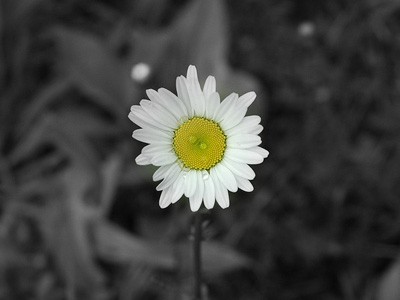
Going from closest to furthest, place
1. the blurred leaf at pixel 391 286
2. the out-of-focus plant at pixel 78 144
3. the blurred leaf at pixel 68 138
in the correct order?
the blurred leaf at pixel 391 286 < the out-of-focus plant at pixel 78 144 < the blurred leaf at pixel 68 138

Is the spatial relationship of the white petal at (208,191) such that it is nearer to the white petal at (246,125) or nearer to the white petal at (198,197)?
the white petal at (198,197)

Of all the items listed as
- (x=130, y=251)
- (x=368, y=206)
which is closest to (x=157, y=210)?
(x=130, y=251)

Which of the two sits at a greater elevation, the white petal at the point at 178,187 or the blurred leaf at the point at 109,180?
the blurred leaf at the point at 109,180

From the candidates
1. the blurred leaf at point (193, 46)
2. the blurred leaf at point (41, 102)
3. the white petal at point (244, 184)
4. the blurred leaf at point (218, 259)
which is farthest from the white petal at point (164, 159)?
the blurred leaf at point (41, 102)

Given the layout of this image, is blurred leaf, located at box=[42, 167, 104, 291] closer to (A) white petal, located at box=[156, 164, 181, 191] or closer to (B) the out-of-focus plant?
(B) the out-of-focus plant

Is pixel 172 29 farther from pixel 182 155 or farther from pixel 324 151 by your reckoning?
pixel 182 155

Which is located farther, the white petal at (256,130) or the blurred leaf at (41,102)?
the blurred leaf at (41,102)

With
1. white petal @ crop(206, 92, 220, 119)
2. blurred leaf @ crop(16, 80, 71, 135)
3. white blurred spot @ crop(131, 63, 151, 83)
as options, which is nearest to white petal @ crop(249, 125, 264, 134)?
white petal @ crop(206, 92, 220, 119)
